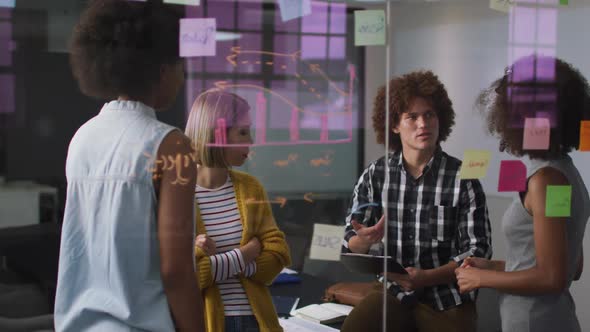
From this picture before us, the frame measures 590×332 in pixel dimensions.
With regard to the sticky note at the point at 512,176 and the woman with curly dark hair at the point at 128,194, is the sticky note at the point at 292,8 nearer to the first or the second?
the woman with curly dark hair at the point at 128,194

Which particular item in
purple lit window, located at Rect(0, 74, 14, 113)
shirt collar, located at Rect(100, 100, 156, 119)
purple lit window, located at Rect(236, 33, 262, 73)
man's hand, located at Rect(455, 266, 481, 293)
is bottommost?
man's hand, located at Rect(455, 266, 481, 293)

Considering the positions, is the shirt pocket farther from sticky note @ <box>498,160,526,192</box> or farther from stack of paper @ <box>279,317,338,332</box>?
stack of paper @ <box>279,317,338,332</box>

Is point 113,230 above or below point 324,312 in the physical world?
above

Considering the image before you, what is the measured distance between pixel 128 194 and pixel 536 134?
4.29 feet

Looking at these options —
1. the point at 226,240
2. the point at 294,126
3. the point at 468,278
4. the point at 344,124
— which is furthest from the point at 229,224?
the point at 468,278

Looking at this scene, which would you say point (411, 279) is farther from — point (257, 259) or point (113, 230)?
point (113, 230)

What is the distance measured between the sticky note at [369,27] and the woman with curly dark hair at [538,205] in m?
0.43

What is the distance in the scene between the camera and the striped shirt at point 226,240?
59.5 inches

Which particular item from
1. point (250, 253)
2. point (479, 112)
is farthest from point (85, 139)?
point (479, 112)

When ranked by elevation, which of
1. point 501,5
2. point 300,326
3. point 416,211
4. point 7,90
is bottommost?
point 300,326

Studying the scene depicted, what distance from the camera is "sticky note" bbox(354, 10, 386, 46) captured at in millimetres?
1729

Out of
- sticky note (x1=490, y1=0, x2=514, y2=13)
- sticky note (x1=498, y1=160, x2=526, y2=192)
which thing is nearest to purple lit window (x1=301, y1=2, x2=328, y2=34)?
sticky note (x1=490, y1=0, x2=514, y2=13)

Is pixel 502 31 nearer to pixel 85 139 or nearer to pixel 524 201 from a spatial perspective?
pixel 524 201

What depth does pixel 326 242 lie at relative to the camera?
174cm
